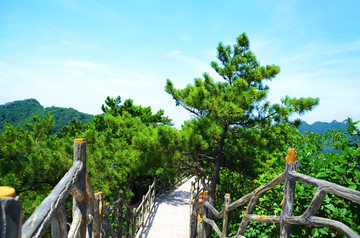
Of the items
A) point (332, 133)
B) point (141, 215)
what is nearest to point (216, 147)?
point (141, 215)

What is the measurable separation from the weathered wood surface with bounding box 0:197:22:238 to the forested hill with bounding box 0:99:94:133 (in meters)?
52.3

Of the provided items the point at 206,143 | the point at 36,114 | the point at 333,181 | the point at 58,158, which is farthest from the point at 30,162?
the point at 36,114

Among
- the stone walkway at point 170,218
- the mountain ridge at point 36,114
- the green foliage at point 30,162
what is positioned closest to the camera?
the green foliage at point 30,162

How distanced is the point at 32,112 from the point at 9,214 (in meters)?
64.1

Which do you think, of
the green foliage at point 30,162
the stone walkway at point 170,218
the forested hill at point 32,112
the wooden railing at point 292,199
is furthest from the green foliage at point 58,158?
the forested hill at point 32,112

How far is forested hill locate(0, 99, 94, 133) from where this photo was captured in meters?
50.2

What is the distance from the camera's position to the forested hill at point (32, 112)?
1977 inches

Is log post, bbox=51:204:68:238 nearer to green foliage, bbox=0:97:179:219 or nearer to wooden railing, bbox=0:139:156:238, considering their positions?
wooden railing, bbox=0:139:156:238

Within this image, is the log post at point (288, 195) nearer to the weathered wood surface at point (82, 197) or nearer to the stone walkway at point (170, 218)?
the weathered wood surface at point (82, 197)

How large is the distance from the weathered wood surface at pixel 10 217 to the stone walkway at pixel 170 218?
5.63m

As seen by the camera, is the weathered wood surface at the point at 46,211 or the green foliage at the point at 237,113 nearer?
the weathered wood surface at the point at 46,211

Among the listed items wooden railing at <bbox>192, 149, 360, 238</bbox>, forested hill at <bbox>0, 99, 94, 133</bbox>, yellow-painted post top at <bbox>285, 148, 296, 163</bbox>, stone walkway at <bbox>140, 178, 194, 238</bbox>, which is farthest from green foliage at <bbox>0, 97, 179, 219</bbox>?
forested hill at <bbox>0, 99, 94, 133</bbox>

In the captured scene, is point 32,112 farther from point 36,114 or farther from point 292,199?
point 292,199

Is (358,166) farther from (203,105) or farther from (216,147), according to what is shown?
(216,147)
